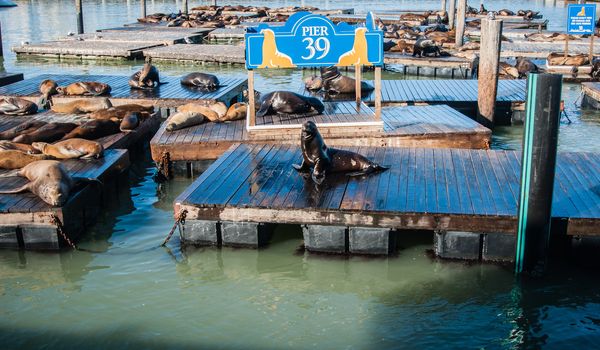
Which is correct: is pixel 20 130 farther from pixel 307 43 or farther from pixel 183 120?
pixel 307 43

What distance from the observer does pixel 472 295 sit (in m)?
5.26

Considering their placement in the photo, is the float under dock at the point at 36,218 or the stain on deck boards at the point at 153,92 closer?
the float under dock at the point at 36,218

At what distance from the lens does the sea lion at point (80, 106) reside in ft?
34.6

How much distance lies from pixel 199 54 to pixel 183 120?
1191 cm

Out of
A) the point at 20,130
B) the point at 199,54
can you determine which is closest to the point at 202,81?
the point at 20,130

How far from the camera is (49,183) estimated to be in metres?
6.22

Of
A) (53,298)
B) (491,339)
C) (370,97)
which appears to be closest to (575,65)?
(370,97)

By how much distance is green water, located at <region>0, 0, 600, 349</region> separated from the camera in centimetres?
470

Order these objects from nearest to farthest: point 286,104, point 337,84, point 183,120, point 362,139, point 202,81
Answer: point 362,139
point 183,120
point 286,104
point 337,84
point 202,81

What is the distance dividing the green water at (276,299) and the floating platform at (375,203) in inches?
9.8

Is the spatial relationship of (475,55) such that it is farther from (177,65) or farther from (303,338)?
(303,338)

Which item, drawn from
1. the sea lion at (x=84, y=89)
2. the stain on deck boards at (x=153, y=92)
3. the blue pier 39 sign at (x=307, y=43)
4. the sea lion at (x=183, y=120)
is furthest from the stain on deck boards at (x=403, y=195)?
the sea lion at (x=84, y=89)

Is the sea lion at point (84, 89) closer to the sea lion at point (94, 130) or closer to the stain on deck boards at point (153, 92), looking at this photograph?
the stain on deck boards at point (153, 92)

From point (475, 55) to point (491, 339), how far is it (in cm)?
1413
